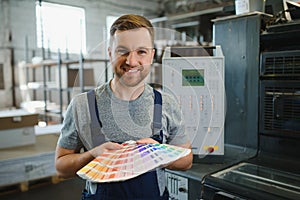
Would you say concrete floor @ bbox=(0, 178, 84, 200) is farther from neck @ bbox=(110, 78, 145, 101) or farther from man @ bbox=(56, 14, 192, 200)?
neck @ bbox=(110, 78, 145, 101)

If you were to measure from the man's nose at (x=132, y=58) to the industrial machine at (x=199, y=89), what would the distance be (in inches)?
11.2

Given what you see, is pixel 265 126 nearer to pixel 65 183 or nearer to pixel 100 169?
pixel 100 169

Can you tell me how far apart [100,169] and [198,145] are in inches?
22.2

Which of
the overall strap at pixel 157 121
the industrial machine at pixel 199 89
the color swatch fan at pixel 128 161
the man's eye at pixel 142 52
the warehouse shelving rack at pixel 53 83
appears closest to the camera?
the color swatch fan at pixel 128 161

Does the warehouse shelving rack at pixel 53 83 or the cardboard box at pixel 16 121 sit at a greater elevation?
the warehouse shelving rack at pixel 53 83

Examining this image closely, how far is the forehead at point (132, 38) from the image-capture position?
791 millimetres

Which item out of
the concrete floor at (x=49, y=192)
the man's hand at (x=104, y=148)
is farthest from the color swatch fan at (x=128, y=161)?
the concrete floor at (x=49, y=192)

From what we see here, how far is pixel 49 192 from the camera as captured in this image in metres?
2.95

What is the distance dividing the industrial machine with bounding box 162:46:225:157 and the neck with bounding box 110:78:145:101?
18cm

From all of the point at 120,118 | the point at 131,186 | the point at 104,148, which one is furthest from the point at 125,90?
the point at 131,186

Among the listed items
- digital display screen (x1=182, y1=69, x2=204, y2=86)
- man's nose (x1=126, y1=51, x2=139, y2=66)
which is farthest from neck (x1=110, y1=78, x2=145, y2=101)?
digital display screen (x1=182, y1=69, x2=204, y2=86)

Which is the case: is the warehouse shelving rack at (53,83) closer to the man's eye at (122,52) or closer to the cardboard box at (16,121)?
the cardboard box at (16,121)

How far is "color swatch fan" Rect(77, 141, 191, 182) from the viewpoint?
0.70 m

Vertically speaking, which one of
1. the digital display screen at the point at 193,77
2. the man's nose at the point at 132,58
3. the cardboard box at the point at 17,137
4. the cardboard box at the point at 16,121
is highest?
the man's nose at the point at 132,58
